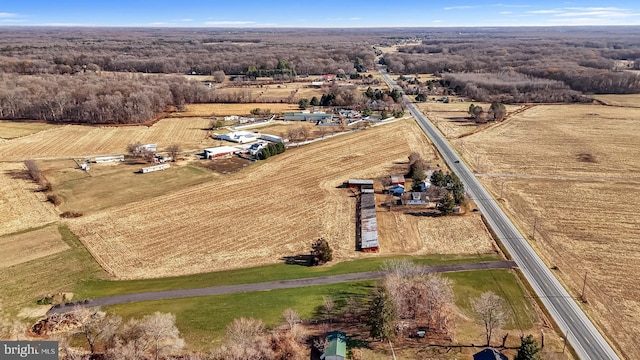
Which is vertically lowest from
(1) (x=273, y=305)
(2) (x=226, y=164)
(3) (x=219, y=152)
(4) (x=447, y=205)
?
(1) (x=273, y=305)

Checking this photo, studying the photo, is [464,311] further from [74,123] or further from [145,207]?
[74,123]

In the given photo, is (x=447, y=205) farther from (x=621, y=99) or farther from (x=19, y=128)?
(x=621, y=99)

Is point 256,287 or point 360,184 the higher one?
point 360,184

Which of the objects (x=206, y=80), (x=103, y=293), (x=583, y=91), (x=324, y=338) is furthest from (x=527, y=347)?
(x=206, y=80)

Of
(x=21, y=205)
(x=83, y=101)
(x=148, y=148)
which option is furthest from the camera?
(x=83, y=101)

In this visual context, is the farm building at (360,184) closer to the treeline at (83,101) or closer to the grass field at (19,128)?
the treeline at (83,101)

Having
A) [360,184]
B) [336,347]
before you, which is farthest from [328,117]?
[336,347]
